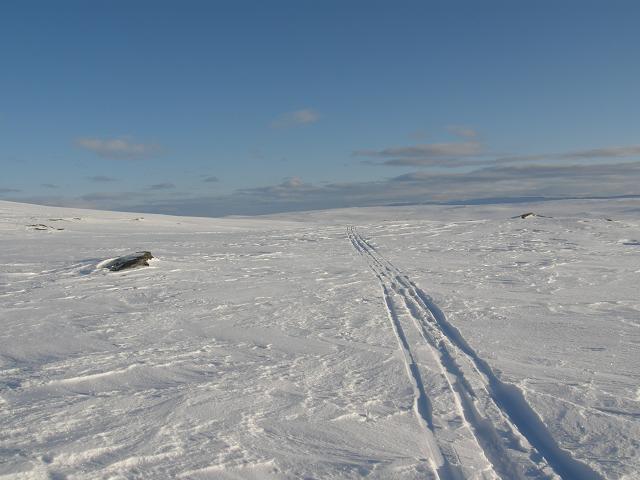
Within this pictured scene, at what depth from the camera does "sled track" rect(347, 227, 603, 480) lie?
3730 millimetres

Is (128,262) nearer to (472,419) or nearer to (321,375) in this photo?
(321,375)

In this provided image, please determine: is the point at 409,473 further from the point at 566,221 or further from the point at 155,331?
the point at 566,221

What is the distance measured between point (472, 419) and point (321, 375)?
5.94ft

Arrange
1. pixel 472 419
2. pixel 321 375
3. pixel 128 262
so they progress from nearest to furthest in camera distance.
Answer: pixel 472 419, pixel 321 375, pixel 128 262

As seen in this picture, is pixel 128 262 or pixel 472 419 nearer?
pixel 472 419

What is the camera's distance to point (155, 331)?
7.69 meters

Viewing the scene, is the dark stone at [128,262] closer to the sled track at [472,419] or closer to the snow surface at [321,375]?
the snow surface at [321,375]

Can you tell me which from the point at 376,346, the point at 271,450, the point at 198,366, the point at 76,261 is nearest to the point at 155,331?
the point at 198,366

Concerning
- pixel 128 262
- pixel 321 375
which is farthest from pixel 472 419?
pixel 128 262

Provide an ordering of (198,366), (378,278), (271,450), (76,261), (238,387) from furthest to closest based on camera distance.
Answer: (76,261) < (378,278) < (198,366) < (238,387) < (271,450)

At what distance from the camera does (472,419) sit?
4.52 metres

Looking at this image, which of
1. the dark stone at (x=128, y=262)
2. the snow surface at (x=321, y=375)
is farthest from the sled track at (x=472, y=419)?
the dark stone at (x=128, y=262)

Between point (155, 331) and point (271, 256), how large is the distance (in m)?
9.86

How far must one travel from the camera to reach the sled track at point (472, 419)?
12.2 ft
